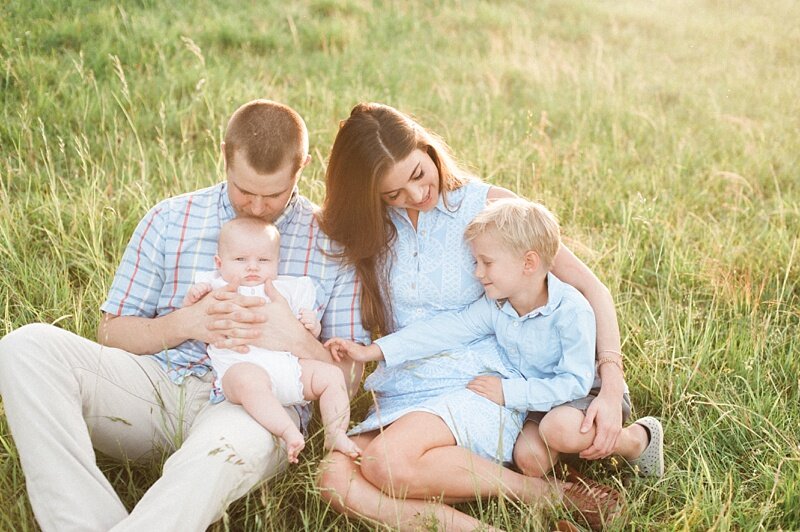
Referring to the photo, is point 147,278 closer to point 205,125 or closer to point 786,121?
point 205,125

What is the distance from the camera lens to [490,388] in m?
3.20

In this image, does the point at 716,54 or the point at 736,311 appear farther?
the point at 716,54

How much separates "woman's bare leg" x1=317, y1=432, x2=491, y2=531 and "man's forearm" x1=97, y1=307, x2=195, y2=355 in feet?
2.73

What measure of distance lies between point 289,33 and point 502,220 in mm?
5478

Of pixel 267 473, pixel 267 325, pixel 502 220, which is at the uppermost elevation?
pixel 502 220

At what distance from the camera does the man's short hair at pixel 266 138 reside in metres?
3.20

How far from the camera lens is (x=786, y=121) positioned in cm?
714

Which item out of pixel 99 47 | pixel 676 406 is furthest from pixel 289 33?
pixel 676 406

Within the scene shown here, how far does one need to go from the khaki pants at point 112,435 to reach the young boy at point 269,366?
0.08m

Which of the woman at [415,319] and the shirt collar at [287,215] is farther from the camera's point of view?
the shirt collar at [287,215]

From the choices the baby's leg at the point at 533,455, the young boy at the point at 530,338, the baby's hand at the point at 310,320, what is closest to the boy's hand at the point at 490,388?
the young boy at the point at 530,338

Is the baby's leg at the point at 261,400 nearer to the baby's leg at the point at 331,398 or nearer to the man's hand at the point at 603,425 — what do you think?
the baby's leg at the point at 331,398

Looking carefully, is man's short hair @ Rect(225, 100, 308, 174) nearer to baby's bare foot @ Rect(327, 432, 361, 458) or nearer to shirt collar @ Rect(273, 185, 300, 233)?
shirt collar @ Rect(273, 185, 300, 233)

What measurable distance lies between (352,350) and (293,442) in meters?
0.60
